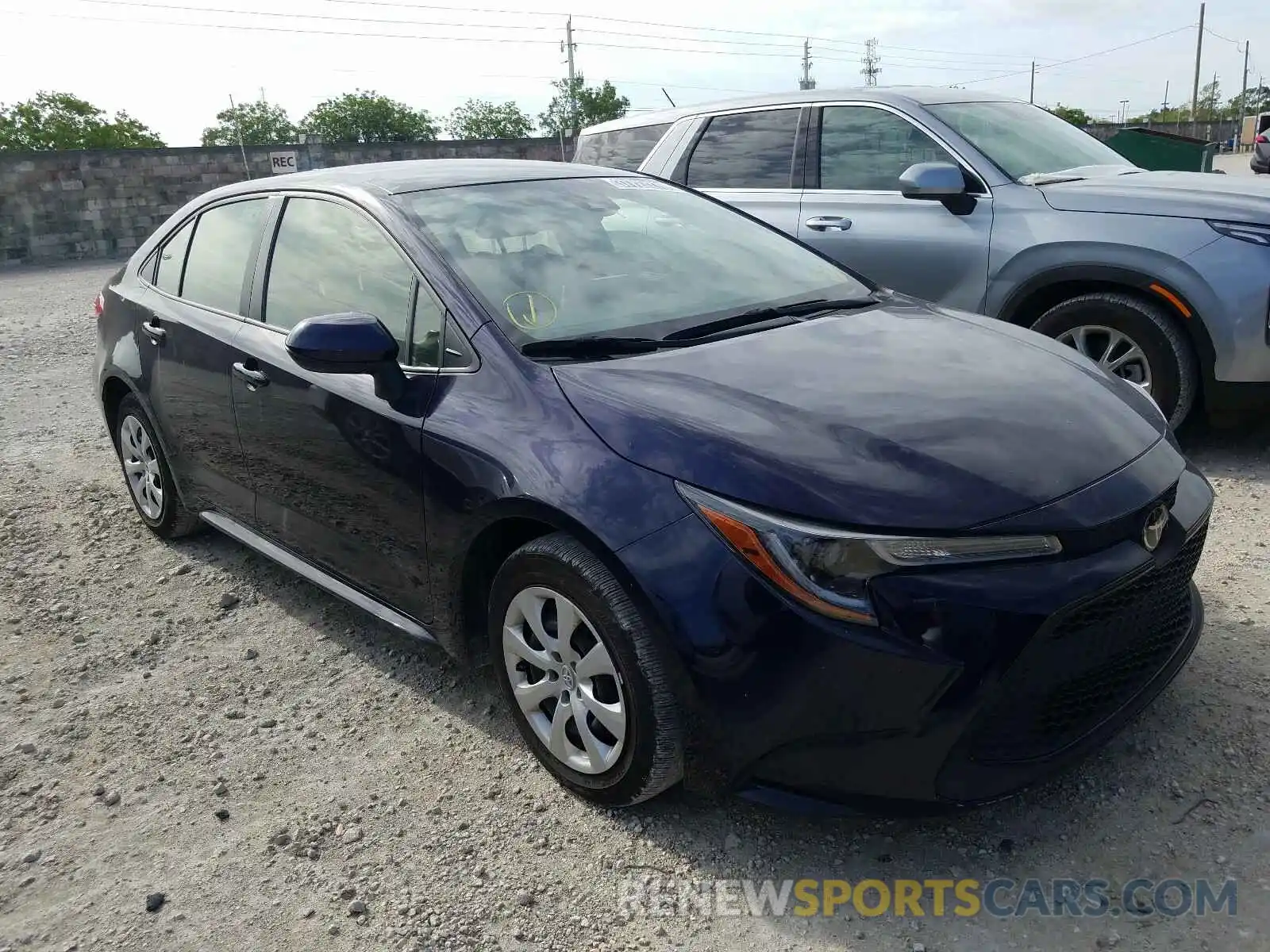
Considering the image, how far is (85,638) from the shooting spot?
379cm

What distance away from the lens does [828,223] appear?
5.72 metres

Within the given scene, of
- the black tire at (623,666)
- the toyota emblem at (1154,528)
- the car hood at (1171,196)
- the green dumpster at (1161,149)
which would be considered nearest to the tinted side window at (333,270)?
the black tire at (623,666)

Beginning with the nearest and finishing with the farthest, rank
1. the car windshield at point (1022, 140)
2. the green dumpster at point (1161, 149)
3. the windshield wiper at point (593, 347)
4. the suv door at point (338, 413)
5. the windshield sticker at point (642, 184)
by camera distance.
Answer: the windshield wiper at point (593, 347) → the suv door at point (338, 413) → the windshield sticker at point (642, 184) → the car windshield at point (1022, 140) → the green dumpster at point (1161, 149)

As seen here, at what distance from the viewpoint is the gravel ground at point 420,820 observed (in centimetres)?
225

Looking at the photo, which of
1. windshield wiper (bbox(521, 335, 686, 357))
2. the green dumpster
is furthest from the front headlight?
the green dumpster

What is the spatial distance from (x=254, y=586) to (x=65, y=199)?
27803 millimetres

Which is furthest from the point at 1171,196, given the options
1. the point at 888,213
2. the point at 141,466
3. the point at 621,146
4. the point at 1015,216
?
the point at 141,466

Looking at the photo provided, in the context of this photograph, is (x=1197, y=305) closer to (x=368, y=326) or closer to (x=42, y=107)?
(x=368, y=326)

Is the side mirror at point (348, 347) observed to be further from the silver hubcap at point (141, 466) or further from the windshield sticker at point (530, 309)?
the silver hubcap at point (141, 466)

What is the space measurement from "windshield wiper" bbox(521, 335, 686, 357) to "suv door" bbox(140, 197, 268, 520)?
1480 millimetres

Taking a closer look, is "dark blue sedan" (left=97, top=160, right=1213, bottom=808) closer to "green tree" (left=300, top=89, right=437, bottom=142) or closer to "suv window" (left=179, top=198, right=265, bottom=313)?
"suv window" (left=179, top=198, right=265, bottom=313)

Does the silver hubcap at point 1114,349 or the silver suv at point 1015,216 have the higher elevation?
the silver suv at point 1015,216

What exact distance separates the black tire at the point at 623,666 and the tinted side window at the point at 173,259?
2486 millimetres

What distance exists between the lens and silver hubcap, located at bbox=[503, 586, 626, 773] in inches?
95.6
